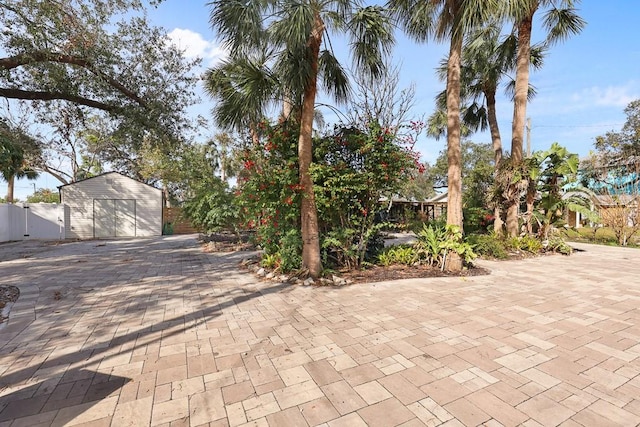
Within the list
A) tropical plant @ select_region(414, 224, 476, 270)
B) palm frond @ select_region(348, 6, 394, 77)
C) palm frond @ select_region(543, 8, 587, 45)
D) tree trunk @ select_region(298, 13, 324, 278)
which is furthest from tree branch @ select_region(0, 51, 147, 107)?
palm frond @ select_region(543, 8, 587, 45)

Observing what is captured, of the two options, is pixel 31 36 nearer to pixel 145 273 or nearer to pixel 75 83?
pixel 75 83

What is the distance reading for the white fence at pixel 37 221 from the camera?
14.9 metres

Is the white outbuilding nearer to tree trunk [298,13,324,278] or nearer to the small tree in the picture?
tree trunk [298,13,324,278]

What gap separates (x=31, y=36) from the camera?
229 inches

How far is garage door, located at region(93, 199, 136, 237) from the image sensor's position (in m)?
16.3

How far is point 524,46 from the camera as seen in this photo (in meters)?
9.32

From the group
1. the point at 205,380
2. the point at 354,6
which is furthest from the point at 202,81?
the point at 205,380

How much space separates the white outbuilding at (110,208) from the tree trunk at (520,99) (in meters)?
17.3

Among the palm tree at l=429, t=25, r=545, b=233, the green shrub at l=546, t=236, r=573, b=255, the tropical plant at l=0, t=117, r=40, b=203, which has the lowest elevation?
the green shrub at l=546, t=236, r=573, b=255

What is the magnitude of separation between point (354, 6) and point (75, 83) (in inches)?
263

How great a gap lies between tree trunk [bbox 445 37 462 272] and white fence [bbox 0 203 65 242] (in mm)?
18519

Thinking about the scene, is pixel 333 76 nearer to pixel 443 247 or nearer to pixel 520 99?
pixel 443 247

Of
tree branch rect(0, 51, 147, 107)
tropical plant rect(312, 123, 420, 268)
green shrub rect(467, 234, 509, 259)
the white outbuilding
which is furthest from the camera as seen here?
the white outbuilding

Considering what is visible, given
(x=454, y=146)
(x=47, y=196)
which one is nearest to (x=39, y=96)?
(x=454, y=146)
